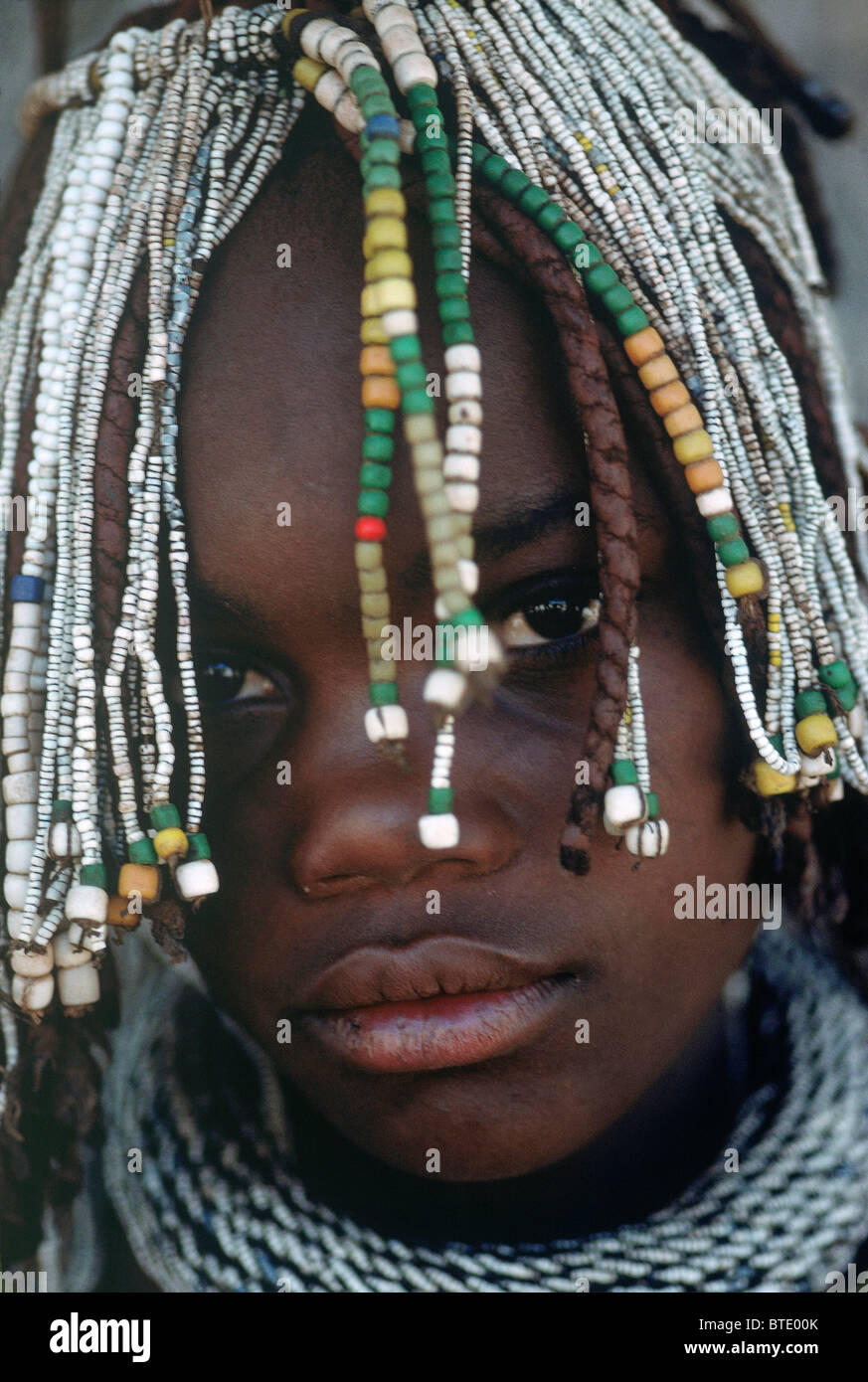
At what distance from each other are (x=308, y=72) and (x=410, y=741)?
0.54 meters

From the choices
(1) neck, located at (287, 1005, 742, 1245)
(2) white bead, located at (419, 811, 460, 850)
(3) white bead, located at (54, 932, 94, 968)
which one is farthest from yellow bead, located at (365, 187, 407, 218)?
(1) neck, located at (287, 1005, 742, 1245)

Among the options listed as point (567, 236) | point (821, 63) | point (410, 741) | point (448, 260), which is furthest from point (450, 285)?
point (821, 63)

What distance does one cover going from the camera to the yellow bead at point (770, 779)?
102 cm

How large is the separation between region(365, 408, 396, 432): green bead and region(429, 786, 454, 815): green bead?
10.5 inches

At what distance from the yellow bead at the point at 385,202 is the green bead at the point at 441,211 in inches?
2.6

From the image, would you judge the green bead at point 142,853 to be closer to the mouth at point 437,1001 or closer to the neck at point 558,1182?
the mouth at point 437,1001

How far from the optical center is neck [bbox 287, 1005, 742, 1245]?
3.92ft

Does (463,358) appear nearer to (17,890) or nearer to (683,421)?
(683,421)

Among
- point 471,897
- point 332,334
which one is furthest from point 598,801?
point 332,334

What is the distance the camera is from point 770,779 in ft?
3.34

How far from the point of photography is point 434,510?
0.77 m

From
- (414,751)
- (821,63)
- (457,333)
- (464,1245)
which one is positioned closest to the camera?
(457,333)

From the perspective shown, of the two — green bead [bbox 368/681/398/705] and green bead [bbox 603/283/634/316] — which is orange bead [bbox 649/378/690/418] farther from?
green bead [bbox 368/681/398/705]

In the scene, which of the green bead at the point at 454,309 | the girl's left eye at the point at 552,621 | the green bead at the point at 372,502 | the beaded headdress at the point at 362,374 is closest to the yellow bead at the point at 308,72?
the beaded headdress at the point at 362,374
